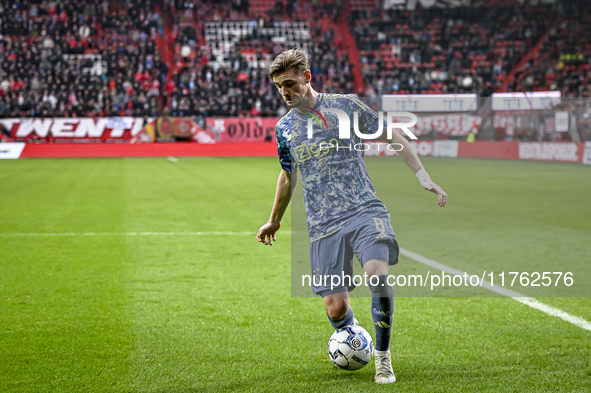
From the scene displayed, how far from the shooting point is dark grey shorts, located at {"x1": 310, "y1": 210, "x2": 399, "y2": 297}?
326 centimetres

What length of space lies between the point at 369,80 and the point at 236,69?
7.13 m

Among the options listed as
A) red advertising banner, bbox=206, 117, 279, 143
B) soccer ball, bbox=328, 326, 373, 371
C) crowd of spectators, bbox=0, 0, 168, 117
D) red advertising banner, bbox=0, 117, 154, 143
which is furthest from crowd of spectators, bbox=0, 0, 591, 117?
soccer ball, bbox=328, 326, 373, 371

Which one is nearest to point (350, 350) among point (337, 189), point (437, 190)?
point (337, 189)

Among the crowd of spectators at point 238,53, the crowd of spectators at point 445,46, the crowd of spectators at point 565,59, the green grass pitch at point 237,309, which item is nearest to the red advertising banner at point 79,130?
the crowd of spectators at point 238,53

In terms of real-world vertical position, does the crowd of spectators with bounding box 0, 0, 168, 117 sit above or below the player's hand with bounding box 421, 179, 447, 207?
above

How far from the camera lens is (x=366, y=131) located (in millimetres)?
3445

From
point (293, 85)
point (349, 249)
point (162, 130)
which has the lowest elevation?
point (162, 130)

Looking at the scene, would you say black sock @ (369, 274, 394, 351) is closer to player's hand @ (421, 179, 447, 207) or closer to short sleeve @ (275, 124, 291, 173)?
player's hand @ (421, 179, 447, 207)

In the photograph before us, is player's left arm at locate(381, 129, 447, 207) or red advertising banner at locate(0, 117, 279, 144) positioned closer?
player's left arm at locate(381, 129, 447, 207)

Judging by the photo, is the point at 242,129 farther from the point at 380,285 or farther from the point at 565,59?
the point at 380,285

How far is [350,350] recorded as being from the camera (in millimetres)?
3484

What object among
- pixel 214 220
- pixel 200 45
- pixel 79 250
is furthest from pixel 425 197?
pixel 200 45

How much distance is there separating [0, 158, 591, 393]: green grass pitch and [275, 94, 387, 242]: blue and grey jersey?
93 cm

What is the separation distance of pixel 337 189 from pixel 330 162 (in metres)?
0.15
